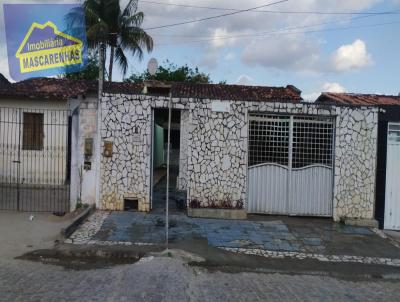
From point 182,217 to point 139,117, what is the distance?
8.93ft

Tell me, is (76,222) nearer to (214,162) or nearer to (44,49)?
(214,162)

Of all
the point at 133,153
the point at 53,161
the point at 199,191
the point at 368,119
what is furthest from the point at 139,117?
the point at 368,119

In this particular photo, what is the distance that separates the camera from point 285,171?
1148cm

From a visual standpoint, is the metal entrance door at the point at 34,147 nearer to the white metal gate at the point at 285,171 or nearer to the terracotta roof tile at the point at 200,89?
the terracotta roof tile at the point at 200,89

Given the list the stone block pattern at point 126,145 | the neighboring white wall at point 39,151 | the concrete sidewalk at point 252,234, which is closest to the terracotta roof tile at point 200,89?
the neighboring white wall at point 39,151

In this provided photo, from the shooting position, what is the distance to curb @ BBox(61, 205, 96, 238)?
347 inches

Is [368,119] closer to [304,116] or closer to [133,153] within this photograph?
[304,116]

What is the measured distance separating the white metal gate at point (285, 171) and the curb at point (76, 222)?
401 cm

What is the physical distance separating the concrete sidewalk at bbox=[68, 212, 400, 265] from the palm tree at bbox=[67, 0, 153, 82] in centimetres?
1493

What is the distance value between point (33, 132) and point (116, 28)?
12.3m

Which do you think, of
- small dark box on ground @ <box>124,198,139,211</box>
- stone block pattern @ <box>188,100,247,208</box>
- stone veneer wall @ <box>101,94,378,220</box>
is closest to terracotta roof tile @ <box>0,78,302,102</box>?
stone veneer wall @ <box>101,94,378,220</box>

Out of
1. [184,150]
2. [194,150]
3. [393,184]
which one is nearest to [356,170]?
[393,184]

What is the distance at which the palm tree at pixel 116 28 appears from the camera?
23.3 m

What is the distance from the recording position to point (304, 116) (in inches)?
454
